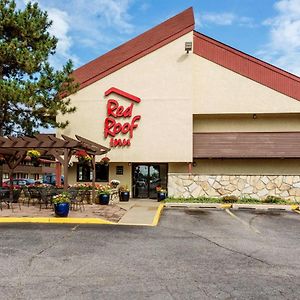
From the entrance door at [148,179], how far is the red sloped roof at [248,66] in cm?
772

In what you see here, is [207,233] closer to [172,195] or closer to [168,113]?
[172,195]

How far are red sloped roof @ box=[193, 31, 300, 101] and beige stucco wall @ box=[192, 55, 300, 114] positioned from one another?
0.30 metres

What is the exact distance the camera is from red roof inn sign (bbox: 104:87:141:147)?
22.6 metres

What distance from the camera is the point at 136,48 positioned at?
75.6 ft

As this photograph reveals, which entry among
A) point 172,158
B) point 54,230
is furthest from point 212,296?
point 172,158

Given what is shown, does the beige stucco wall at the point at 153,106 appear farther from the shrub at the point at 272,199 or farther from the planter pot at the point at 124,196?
the shrub at the point at 272,199

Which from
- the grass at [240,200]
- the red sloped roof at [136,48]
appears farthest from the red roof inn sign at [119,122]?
the grass at [240,200]

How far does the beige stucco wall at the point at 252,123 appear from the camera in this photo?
23266mm

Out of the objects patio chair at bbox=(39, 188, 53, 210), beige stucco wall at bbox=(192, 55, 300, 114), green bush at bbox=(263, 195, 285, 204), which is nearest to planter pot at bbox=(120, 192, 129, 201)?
patio chair at bbox=(39, 188, 53, 210)

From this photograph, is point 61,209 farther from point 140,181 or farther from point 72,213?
point 140,181

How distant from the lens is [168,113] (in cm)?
2220

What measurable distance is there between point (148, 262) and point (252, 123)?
18.0 m

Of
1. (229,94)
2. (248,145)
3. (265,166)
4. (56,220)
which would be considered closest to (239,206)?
(248,145)

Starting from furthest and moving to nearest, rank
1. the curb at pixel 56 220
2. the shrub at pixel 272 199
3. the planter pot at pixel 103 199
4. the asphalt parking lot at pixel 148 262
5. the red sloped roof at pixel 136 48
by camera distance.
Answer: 1. the red sloped roof at pixel 136 48
2. the shrub at pixel 272 199
3. the planter pot at pixel 103 199
4. the curb at pixel 56 220
5. the asphalt parking lot at pixel 148 262
